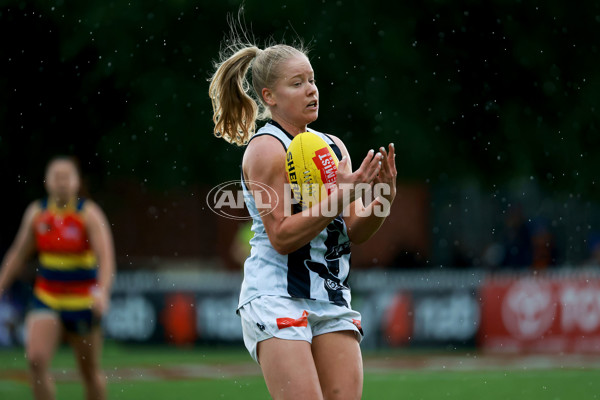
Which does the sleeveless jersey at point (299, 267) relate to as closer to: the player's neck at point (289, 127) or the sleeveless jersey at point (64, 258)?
the player's neck at point (289, 127)

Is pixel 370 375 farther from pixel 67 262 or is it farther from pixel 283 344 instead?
pixel 283 344

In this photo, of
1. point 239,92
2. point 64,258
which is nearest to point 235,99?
point 239,92

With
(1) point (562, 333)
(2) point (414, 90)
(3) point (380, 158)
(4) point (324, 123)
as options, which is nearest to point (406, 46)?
(2) point (414, 90)

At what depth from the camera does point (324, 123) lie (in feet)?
52.9

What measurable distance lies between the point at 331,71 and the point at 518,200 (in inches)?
327

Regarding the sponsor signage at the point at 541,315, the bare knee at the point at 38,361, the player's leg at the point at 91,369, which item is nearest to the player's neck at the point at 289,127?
the player's leg at the point at 91,369

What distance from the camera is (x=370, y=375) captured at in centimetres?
1208

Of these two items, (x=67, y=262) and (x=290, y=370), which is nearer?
(x=290, y=370)

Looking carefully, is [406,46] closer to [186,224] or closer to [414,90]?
[414,90]

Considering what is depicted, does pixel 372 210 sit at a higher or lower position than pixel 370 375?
higher

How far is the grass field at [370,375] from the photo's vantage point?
397 inches

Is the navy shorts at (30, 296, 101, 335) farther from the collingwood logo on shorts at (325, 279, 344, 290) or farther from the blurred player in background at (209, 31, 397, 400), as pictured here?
the collingwood logo on shorts at (325, 279, 344, 290)

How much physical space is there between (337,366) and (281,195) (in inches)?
33.0

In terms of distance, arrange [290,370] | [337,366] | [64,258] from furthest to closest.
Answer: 1. [64,258]
2. [337,366]
3. [290,370]
